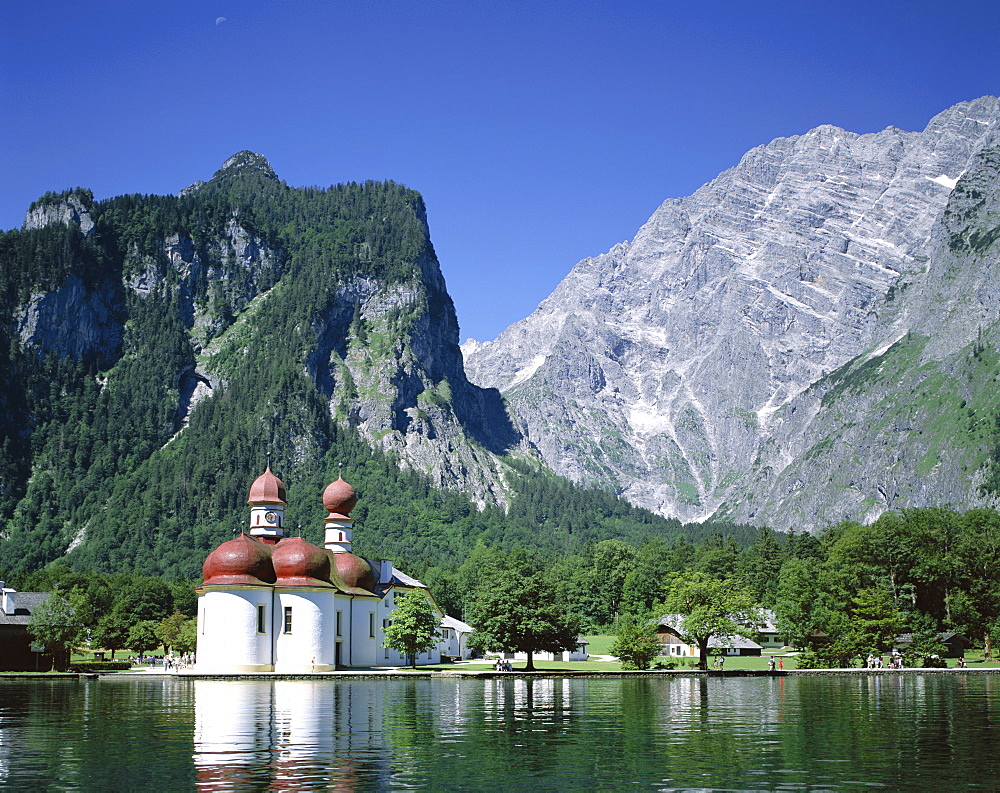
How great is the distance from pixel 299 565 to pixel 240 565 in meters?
5.34

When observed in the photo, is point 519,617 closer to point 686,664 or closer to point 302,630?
point 302,630

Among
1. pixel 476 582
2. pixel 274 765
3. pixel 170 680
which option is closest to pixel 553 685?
pixel 170 680

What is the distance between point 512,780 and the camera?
3077 cm

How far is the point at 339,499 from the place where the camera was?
4587 inches

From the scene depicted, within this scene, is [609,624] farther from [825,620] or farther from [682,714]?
[682,714]

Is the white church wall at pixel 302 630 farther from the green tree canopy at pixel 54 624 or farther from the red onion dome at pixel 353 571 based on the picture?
the green tree canopy at pixel 54 624

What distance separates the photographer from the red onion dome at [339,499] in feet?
382

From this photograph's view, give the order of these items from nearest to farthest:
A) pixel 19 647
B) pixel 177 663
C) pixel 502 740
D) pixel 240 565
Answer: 1. pixel 502 740
2. pixel 240 565
3. pixel 177 663
4. pixel 19 647

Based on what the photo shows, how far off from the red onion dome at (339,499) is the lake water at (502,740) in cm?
4471

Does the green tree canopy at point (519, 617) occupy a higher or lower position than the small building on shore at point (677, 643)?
higher

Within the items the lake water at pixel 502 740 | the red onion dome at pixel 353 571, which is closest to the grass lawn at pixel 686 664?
the red onion dome at pixel 353 571

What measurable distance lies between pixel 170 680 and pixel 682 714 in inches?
2127

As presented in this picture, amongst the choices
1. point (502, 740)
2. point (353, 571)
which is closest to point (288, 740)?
point (502, 740)

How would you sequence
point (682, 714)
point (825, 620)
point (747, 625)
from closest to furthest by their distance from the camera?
1. point (682, 714)
2. point (747, 625)
3. point (825, 620)
